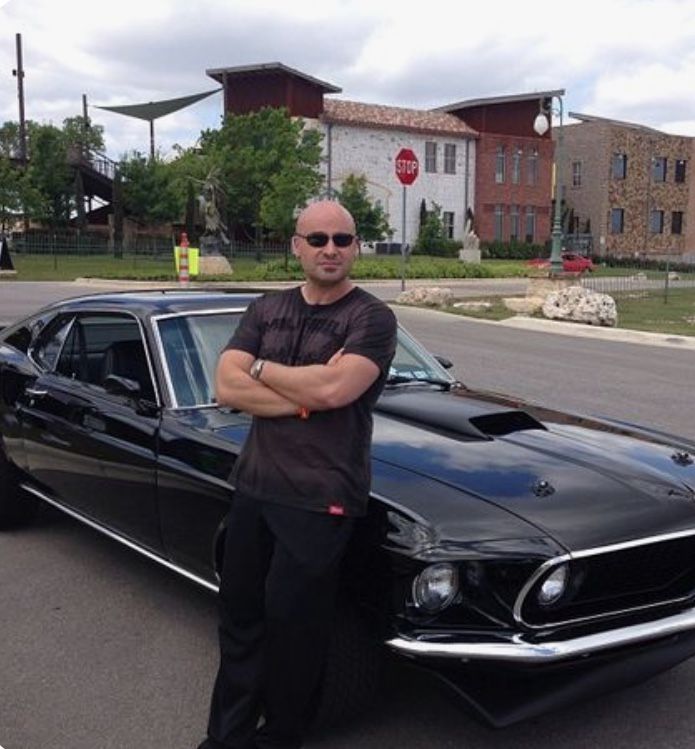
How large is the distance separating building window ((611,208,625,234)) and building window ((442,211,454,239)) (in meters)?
14.2

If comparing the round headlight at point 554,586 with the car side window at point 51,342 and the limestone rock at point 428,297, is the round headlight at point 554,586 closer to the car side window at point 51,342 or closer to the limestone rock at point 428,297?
the car side window at point 51,342

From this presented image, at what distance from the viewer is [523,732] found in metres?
3.21

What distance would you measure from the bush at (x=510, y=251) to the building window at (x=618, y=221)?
28.2ft

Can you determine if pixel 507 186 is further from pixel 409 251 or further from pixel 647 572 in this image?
pixel 647 572

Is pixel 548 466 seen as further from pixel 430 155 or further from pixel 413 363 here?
pixel 430 155

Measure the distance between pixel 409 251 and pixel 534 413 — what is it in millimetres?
48526

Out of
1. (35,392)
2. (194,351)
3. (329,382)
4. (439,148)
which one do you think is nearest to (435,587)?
(329,382)

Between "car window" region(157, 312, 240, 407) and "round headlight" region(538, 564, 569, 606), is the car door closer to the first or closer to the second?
"car window" region(157, 312, 240, 407)

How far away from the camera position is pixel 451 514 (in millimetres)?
2938

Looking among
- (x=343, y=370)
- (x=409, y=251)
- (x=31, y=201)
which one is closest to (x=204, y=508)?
(x=343, y=370)

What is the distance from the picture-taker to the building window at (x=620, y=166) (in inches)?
2522

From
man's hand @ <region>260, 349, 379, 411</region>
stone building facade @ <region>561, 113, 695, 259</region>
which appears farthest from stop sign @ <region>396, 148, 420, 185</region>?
stone building facade @ <region>561, 113, 695, 259</region>

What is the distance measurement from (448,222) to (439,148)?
4439 millimetres

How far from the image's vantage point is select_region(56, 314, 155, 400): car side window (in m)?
4.32
